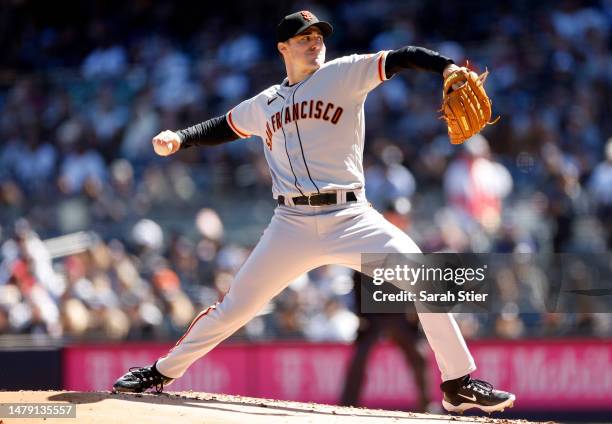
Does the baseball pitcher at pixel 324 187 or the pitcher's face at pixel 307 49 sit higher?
the pitcher's face at pixel 307 49

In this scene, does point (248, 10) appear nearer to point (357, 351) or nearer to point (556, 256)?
point (556, 256)

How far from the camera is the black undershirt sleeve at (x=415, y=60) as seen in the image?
5.27m

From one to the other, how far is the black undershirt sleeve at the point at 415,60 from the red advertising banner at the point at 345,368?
4.56 metres

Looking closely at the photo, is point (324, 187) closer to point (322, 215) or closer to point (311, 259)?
point (322, 215)

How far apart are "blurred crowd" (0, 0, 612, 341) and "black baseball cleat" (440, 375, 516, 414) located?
3095 mm

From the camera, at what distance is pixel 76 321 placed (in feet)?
35.0

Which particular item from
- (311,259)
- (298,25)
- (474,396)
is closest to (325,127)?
(298,25)

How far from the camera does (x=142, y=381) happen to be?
609 cm

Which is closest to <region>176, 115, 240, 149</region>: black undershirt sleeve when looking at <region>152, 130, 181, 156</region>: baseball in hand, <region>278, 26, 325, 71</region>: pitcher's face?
<region>152, 130, 181, 156</region>: baseball in hand

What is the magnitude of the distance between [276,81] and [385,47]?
1.81m

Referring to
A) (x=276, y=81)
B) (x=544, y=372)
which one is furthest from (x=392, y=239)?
(x=276, y=81)

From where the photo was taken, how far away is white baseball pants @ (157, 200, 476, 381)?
→ 554 centimetres

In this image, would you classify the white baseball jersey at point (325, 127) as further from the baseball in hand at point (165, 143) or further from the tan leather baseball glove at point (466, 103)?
the baseball in hand at point (165, 143)

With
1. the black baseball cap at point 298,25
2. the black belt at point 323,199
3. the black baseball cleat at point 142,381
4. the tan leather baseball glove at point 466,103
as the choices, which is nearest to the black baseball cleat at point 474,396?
the black belt at point 323,199
